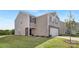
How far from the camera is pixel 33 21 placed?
5.25 feet

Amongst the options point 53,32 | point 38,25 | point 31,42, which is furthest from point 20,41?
point 53,32

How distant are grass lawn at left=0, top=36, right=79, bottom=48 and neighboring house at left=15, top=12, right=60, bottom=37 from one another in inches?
2.8

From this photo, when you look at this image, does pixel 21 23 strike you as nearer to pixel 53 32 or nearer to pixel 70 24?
pixel 53 32

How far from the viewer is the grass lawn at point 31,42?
5.07 ft

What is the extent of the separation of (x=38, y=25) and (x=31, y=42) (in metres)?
0.24

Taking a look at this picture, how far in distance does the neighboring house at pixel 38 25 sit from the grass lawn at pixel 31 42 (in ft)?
0.23

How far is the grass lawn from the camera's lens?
1544 millimetres

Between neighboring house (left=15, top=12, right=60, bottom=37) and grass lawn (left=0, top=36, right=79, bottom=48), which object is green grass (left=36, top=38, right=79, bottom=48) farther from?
neighboring house (left=15, top=12, right=60, bottom=37)

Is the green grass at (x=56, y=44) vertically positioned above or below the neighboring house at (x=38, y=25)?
below

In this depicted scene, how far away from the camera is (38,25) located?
1604 millimetres

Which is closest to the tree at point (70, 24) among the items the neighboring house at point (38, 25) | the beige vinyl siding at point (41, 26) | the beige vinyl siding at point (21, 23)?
the neighboring house at point (38, 25)

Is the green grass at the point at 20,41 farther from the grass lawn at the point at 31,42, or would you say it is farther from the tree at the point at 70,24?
the tree at the point at 70,24

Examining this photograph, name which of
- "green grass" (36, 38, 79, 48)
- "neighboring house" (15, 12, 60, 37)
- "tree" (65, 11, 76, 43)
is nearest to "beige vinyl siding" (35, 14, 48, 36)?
"neighboring house" (15, 12, 60, 37)
